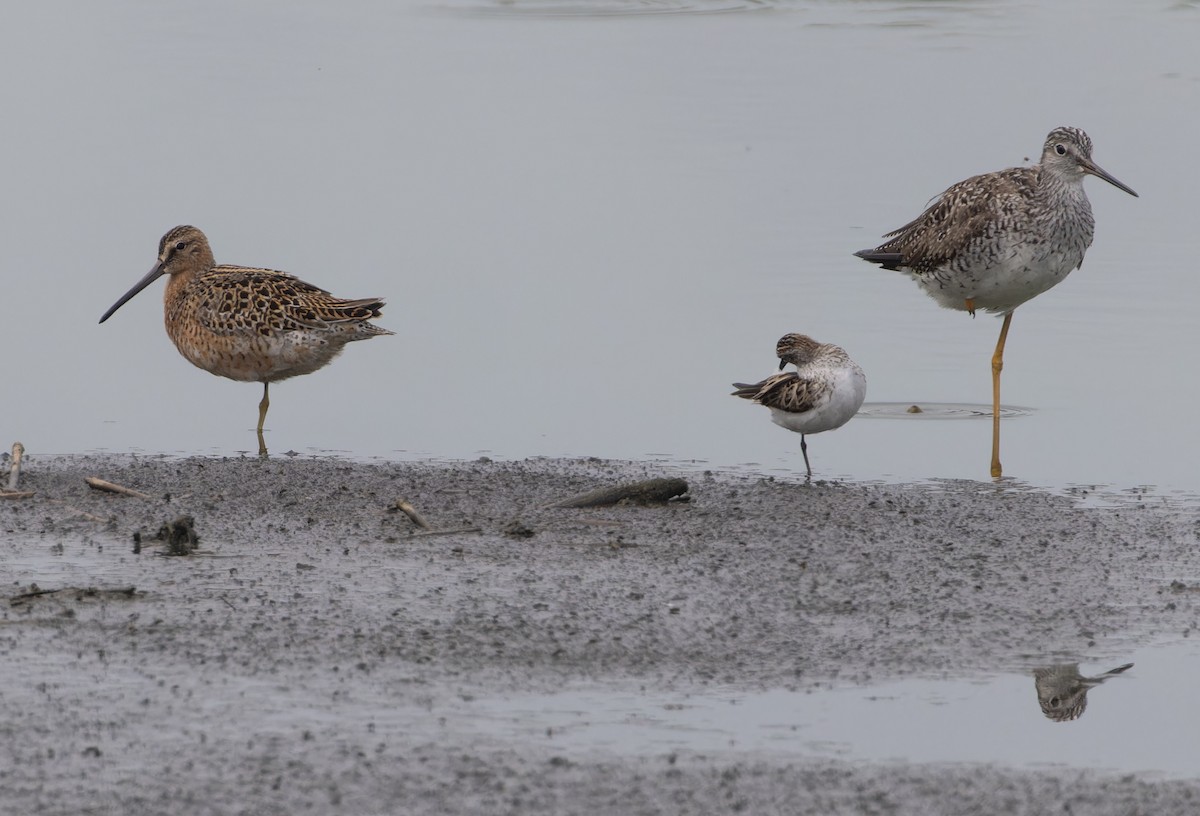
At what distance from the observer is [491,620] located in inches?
234

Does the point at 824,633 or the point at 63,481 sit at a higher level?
the point at 63,481

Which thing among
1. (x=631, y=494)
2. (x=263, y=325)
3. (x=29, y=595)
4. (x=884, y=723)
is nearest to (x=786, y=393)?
(x=631, y=494)

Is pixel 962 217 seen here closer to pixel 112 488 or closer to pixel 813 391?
pixel 813 391

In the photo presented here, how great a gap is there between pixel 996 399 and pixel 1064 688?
14.2 feet

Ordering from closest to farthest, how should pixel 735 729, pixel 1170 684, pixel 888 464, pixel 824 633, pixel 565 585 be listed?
pixel 735 729, pixel 1170 684, pixel 824 633, pixel 565 585, pixel 888 464

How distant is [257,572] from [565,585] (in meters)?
1.11

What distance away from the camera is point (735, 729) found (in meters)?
5.09

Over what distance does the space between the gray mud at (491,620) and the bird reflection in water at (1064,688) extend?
0.15 m

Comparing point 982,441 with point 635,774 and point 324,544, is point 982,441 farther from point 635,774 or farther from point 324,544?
point 635,774

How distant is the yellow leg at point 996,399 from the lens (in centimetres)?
896

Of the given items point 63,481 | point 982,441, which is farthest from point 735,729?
point 982,441

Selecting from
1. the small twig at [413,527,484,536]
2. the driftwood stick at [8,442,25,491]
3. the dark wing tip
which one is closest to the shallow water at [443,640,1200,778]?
the small twig at [413,527,484,536]

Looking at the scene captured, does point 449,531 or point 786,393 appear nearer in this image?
point 449,531

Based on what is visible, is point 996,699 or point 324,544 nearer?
point 996,699
